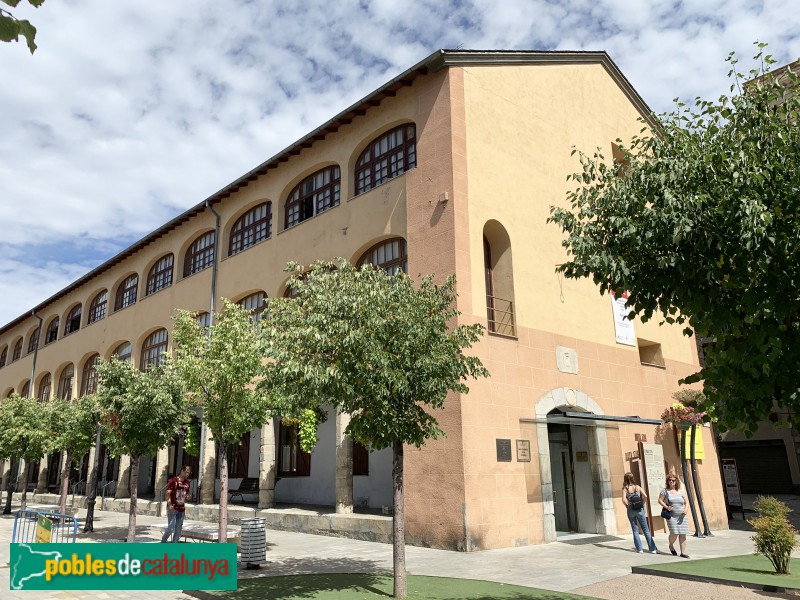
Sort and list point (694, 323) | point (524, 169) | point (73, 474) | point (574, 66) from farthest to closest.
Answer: point (73, 474)
point (574, 66)
point (524, 169)
point (694, 323)

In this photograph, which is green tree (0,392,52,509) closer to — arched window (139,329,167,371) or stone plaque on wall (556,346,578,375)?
arched window (139,329,167,371)

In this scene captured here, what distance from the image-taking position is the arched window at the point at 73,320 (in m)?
35.9

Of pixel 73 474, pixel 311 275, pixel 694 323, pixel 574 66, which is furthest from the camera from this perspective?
pixel 73 474

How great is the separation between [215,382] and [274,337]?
3.77m

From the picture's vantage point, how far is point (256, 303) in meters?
Answer: 22.1

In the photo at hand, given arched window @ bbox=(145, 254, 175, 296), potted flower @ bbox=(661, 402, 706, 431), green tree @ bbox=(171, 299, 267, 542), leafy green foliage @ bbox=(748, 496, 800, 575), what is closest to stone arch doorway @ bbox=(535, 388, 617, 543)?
potted flower @ bbox=(661, 402, 706, 431)

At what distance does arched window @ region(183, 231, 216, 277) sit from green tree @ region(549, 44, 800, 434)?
2002 cm

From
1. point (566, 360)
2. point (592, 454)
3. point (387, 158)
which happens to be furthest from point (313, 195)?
point (592, 454)

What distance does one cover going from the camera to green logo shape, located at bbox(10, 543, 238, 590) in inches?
258

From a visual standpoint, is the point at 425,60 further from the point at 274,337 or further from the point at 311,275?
the point at 274,337

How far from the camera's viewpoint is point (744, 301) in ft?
20.5

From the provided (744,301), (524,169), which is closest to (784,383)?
(744,301)

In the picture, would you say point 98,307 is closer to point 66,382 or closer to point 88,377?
point 88,377

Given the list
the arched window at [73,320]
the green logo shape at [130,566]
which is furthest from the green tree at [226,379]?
the arched window at [73,320]
